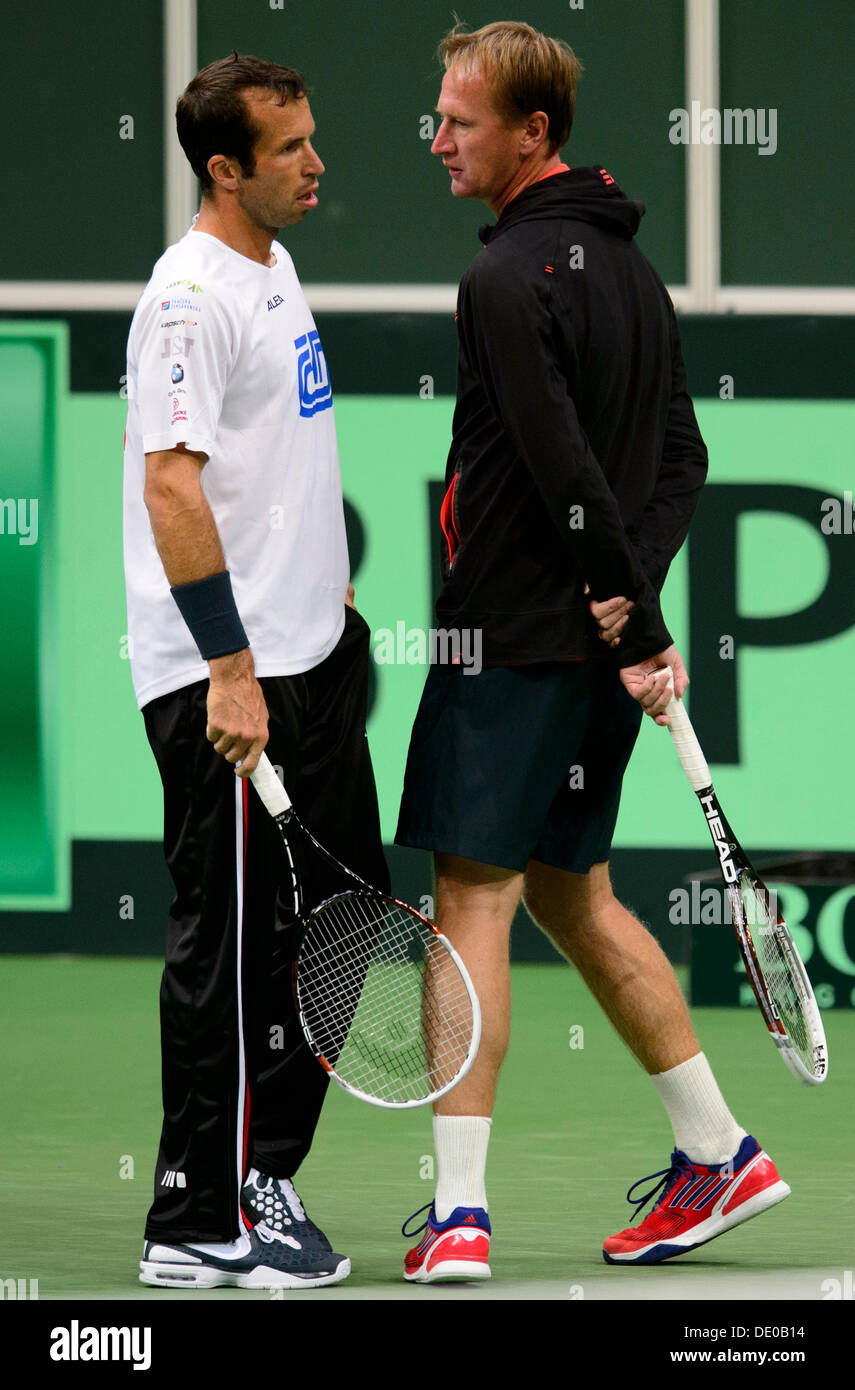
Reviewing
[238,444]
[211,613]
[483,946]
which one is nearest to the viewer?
[211,613]

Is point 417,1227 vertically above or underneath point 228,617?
underneath

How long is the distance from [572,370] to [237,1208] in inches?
54.2

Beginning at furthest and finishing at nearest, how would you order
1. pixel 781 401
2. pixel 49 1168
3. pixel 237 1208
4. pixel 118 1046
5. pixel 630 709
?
pixel 781 401, pixel 118 1046, pixel 49 1168, pixel 630 709, pixel 237 1208

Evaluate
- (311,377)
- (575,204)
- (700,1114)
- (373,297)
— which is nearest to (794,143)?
(373,297)

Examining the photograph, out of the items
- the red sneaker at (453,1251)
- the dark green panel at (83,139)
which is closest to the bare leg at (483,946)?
the red sneaker at (453,1251)

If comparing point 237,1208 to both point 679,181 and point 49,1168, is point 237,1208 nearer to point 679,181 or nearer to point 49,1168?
point 49,1168

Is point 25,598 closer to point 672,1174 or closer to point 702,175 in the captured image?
point 702,175

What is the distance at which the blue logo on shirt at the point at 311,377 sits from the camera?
138 inches

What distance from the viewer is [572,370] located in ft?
11.5

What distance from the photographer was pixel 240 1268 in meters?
3.38

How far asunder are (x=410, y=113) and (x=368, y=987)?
14.0 ft

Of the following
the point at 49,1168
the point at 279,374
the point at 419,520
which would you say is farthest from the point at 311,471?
the point at 419,520

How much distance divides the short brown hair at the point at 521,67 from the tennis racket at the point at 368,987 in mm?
1113

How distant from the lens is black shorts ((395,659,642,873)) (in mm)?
3494
